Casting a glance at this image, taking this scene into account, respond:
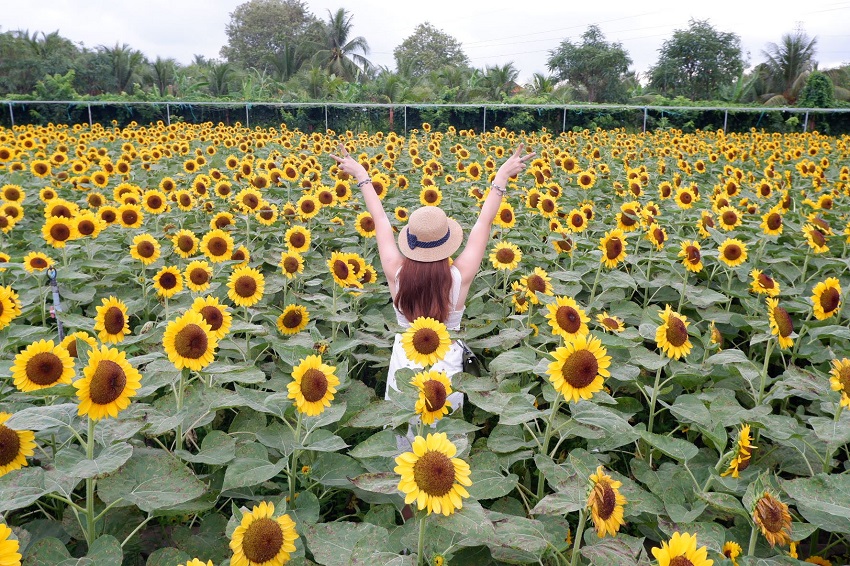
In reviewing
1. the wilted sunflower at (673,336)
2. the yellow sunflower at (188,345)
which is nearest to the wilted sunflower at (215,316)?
the yellow sunflower at (188,345)

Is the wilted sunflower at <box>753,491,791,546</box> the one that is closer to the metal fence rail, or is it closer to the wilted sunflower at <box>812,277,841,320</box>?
the wilted sunflower at <box>812,277,841,320</box>

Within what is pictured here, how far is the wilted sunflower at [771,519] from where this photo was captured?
1.50 m

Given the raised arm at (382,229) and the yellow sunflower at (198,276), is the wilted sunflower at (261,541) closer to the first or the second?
the raised arm at (382,229)

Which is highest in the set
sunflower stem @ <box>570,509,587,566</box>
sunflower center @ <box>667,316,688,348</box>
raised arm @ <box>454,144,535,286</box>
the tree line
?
the tree line

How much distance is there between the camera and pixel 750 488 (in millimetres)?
1622

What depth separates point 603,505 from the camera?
1.50 metres

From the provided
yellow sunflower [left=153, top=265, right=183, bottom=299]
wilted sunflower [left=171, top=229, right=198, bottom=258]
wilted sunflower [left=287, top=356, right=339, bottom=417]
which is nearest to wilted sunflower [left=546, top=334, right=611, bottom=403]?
wilted sunflower [left=287, top=356, right=339, bottom=417]

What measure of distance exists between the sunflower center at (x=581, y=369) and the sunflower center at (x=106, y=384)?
1253mm

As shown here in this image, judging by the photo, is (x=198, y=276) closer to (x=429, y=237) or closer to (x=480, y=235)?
(x=429, y=237)

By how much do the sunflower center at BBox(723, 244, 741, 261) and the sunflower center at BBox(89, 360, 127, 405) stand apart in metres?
3.28

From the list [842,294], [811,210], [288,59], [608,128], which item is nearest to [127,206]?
[842,294]

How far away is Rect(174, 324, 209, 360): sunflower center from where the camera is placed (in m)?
2.02

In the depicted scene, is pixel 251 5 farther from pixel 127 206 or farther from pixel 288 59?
pixel 127 206

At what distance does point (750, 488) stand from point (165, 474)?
5.16 ft
